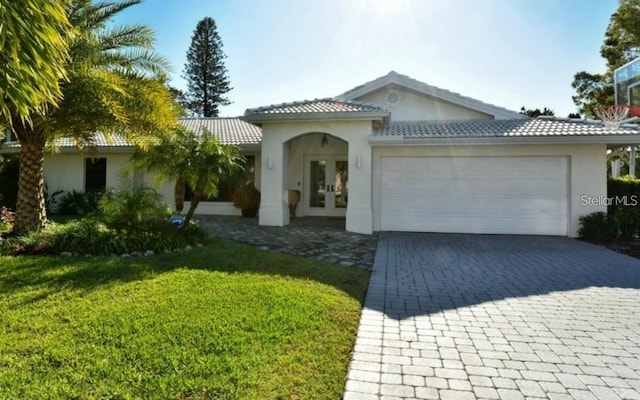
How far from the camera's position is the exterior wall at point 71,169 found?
1688cm

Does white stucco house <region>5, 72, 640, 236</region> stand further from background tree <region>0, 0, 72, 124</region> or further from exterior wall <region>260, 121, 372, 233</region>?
background tree <region>0, 0, 72, 124</region>

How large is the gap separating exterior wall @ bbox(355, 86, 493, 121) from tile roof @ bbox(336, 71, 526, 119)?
33 cm

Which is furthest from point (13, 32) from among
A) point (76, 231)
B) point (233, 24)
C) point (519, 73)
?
point (519, 73)

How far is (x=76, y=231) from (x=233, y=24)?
8752mm

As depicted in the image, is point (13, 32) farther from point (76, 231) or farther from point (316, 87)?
point (316, 87)

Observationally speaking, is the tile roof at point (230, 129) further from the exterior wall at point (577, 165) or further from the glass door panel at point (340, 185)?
the exterior wall at point (577, 165)

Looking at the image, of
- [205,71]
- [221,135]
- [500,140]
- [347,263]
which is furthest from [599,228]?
[205,71]

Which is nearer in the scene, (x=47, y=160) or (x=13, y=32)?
(x=13, y=32)

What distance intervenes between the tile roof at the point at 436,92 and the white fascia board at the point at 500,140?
4477mm

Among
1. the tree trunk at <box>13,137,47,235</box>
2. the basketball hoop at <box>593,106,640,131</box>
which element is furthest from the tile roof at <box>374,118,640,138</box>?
the tree trunk at <box>13,137,47,235</box>

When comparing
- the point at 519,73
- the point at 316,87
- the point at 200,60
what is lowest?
the point at 519,73

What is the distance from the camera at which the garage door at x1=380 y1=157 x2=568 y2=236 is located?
467 inches

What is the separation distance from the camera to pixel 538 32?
12.1 m

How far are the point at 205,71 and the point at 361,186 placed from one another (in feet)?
108
